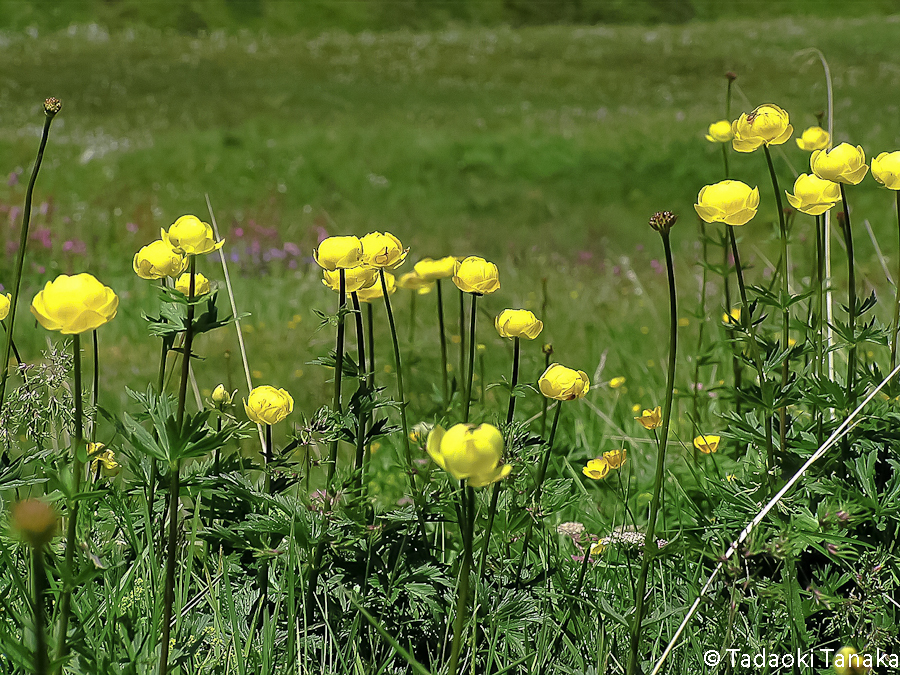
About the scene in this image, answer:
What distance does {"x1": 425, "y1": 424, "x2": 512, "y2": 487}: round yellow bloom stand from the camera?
0.74 meters

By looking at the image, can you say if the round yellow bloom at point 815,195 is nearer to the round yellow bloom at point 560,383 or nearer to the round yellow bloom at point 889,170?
the round yellow bloom at point 889,170

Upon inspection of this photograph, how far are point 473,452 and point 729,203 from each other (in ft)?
2.17

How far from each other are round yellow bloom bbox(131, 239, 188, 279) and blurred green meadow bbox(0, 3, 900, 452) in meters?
1.14

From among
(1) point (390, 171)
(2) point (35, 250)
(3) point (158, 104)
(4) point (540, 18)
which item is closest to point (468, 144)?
(1) point (390, 171)

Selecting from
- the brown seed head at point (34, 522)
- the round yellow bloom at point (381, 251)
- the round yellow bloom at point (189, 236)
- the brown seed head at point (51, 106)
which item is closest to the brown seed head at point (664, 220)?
the round yellow bloom at point (381, 251)

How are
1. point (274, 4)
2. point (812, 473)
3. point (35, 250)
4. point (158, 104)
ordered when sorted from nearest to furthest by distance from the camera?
point (812, 473)
point (35, 250)
point (158, 104)
point (274, 4)

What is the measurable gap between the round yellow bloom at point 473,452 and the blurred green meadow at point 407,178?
1.19 m

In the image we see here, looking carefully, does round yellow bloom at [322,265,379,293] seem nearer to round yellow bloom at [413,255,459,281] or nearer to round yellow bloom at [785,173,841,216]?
round yellow bloom at [413,255,459,281]

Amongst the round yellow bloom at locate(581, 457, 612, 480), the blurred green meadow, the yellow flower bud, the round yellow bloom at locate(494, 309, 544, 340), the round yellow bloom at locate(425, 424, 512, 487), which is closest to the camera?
the round yellow bloom at locate(425, 424, 512, 487)

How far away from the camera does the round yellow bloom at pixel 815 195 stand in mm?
1289

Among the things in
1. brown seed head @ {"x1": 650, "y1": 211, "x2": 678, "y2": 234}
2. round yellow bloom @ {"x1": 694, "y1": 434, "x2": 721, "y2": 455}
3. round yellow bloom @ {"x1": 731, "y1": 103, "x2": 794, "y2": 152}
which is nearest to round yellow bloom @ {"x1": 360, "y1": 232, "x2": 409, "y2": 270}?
brown seed head @ {"x1": 650, "y1": 211, "x2": 678, "y2": 234}

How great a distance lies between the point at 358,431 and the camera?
1237 millimetres

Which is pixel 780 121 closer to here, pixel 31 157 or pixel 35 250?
pixel 35 250

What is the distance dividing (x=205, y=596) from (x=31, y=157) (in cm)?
773
